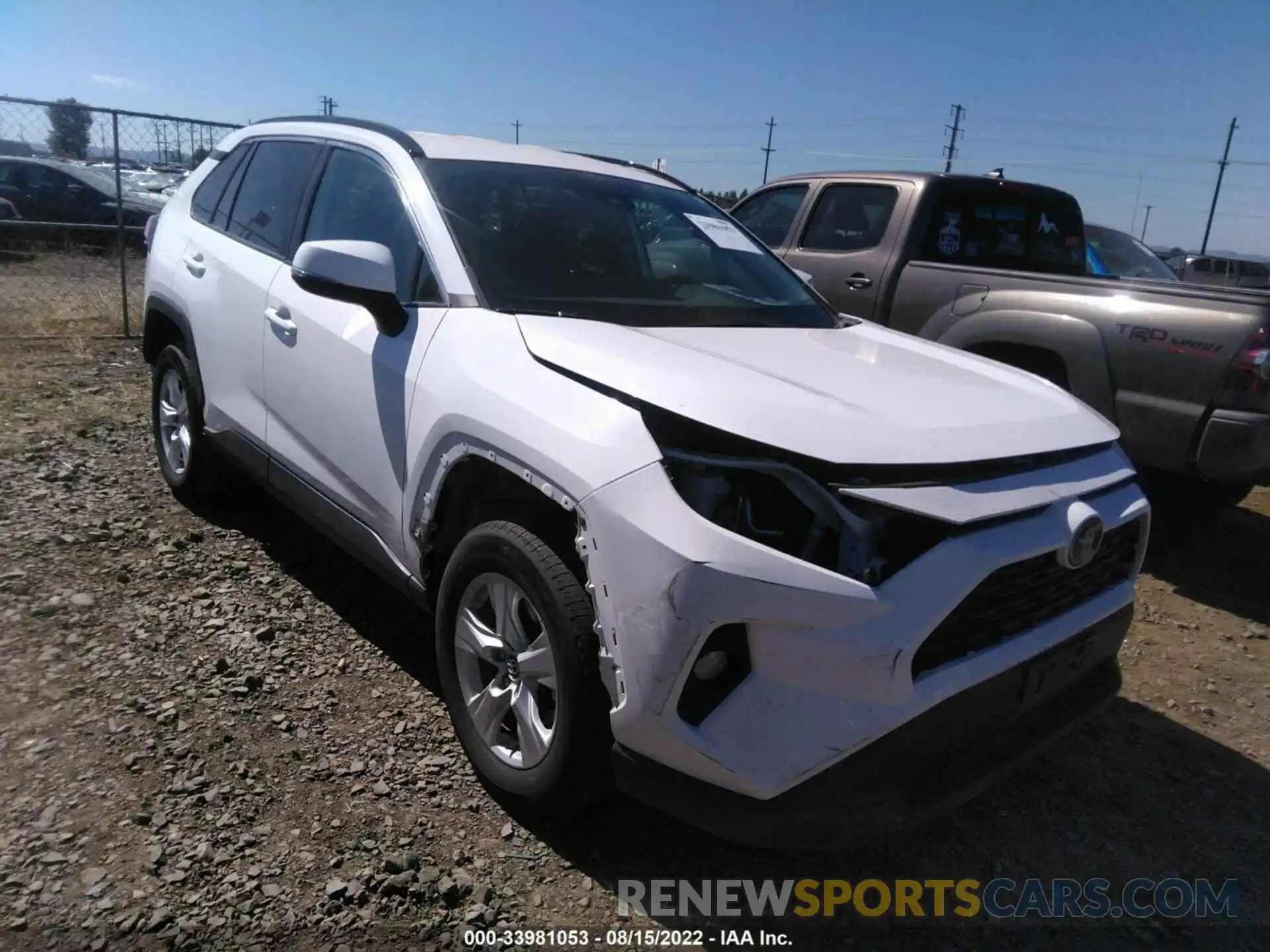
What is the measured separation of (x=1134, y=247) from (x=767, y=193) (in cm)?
400

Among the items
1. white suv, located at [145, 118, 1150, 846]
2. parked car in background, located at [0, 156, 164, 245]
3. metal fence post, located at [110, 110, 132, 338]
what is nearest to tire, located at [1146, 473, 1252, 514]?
white suv, located at [145, 118, 1150, 846]

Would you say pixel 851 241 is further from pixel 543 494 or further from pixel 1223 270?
pixel 1223 270

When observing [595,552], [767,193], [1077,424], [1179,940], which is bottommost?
[1179,940]

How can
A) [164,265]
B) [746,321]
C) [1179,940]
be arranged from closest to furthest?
[1179,940], [746,321], [164,265]

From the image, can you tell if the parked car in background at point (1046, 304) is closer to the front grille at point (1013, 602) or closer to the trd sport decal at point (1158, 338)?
the trd sport decal at point (1158, 338)

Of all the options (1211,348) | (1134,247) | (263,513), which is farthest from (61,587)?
(1134,247)

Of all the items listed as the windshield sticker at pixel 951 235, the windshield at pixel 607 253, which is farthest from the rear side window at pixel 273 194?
the windshield sticker at pixel 951 235

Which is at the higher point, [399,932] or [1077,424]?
[1077,424]

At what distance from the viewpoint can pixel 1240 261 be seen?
20.0 meters

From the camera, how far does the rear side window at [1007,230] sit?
6.09 meters

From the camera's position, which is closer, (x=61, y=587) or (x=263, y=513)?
(x=61, y=587)

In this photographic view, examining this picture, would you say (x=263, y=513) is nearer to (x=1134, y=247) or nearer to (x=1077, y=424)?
(x=1077, y=424)

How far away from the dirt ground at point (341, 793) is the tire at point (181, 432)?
12.0 inches

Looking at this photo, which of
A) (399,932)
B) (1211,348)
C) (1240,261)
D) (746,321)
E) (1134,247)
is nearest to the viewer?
(399,932)
